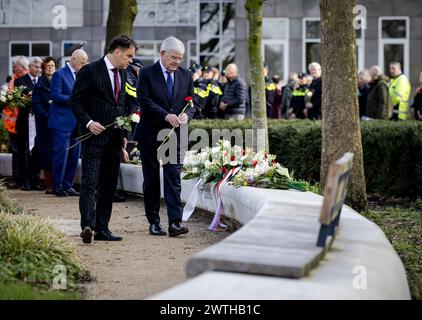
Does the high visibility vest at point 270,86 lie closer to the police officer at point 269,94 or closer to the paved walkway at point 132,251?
the police officer at point 269,94

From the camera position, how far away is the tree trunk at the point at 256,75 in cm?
1495

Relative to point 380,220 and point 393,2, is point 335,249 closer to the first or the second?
point 380,220

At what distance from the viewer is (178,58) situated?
10523 millimetres

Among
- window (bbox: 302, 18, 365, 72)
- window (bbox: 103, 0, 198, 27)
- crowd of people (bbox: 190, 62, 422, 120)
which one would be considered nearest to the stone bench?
crowd of people (bbox: 190, 62, 422, 120)

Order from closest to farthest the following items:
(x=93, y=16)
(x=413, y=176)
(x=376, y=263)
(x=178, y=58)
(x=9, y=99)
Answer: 1. (x=376, y=263)
2. (x=178, y=58)
3. (x=413, y=176)
4. (x=9, y=99)
5. (x=93, y=16)

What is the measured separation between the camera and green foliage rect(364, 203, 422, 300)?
332 inches

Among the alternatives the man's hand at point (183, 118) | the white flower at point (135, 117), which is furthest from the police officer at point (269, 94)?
the white flower at point (135, 117)

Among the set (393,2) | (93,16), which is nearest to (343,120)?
(393,2)

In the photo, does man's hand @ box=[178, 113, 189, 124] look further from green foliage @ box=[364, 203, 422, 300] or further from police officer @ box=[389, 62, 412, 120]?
police officer @ box=[389, 62, 412, 120]

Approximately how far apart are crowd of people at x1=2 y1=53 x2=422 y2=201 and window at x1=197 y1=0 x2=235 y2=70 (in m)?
11.1

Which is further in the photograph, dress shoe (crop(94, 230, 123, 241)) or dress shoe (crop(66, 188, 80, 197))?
dress shoe (crop(66, 188, 80, 197))

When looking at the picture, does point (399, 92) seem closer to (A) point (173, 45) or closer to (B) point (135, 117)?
(A) point (173, 45)

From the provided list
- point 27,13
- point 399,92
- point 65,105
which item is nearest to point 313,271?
point 65,105

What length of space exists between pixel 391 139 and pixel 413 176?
652mm
